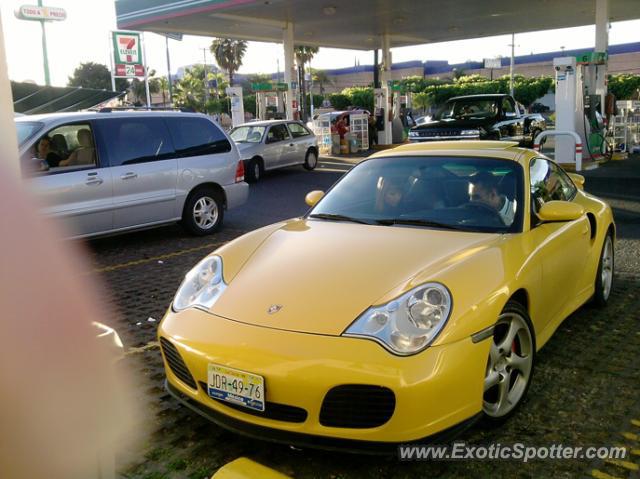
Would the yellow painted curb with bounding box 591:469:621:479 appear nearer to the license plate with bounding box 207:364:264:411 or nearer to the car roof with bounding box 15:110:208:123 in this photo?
the license plate with bounding box 207:364:264:411

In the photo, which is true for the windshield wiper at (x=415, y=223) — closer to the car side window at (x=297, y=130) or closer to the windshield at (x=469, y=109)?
the car side window at (x=297, y=130)

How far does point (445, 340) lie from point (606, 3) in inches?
764

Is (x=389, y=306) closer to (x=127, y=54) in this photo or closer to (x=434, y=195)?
(x=434, y=195)

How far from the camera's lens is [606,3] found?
1883 centimetres

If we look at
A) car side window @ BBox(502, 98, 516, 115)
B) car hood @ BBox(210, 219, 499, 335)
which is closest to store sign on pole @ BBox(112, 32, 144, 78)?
car side window @ BBox(502, 98, 516, 115)

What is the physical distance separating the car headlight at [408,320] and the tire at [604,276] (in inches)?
99.5

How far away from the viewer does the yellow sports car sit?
274 centimetres

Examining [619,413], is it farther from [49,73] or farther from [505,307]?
[49,73]

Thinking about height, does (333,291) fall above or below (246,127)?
below

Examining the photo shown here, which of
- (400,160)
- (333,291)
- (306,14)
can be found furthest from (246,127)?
(333,291)

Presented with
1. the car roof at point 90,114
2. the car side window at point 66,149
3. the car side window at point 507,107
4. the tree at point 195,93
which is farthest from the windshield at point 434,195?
the tree at point 195,93

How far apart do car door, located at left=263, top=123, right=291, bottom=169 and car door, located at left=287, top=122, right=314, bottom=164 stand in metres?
0.21

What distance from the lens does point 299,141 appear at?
693 inches

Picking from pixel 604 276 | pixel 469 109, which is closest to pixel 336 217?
pixel 604 276
